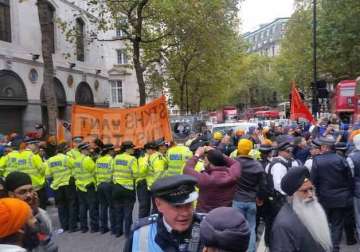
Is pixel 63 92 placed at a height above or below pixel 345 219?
above

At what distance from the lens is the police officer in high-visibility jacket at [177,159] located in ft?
27.1

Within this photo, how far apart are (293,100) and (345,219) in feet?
27.1

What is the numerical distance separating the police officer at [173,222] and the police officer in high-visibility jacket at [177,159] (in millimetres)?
5354

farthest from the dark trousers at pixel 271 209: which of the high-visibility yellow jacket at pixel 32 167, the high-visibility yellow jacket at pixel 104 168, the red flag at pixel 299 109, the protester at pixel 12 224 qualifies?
the red flag at pixel 299 109

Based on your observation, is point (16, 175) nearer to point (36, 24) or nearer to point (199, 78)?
point (36, 24)

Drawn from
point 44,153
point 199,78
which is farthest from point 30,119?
point 199,78

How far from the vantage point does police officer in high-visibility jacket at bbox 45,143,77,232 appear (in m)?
9.20

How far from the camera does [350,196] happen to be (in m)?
6.88

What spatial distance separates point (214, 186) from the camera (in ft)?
18.1

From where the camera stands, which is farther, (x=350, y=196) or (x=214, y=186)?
(x=350, y=196)

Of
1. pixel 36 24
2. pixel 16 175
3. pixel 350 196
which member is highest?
pixel 36 24

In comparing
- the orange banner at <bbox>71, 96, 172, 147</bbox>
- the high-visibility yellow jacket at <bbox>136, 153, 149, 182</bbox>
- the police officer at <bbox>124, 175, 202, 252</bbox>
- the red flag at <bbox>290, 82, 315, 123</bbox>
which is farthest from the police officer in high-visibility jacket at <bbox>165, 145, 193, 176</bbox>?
the red flag at <bbox>290, 82, 315, 123</bbox>

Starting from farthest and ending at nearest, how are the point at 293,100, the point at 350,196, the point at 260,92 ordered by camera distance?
the point at 260,92
the point at 293,100
the point at 350,196

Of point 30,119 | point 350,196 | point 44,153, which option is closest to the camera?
point 350,196
